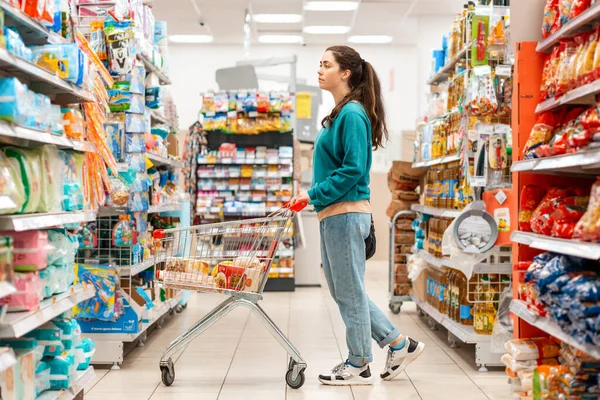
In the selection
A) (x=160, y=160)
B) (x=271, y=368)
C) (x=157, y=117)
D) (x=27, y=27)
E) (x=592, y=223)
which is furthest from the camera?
(x=157, y=117)

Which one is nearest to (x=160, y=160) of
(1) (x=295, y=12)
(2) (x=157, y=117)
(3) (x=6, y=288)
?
(2) (x=157, y=117)

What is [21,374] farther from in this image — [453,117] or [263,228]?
[453,117]

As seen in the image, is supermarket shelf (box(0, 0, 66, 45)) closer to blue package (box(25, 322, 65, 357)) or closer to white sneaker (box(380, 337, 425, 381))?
blue package (box(25, 322, 65, 357))

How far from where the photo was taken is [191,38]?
518 inches

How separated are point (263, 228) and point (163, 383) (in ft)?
3.57

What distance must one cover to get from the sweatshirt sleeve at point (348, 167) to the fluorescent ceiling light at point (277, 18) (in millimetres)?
7564

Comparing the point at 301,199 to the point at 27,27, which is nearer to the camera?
the point at 27,27

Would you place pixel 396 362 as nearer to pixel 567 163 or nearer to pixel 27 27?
pixel 567 163

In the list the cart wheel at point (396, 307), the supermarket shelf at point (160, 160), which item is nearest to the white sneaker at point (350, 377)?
the supermarket shelf at point (160, 160)

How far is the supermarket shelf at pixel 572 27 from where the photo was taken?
264 centimetres

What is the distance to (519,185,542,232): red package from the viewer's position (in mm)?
3334

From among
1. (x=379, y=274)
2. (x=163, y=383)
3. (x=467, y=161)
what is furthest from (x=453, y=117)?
(x=379, y=274)

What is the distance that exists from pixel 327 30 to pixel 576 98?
9.88 meters

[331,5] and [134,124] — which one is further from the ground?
[331,5]
